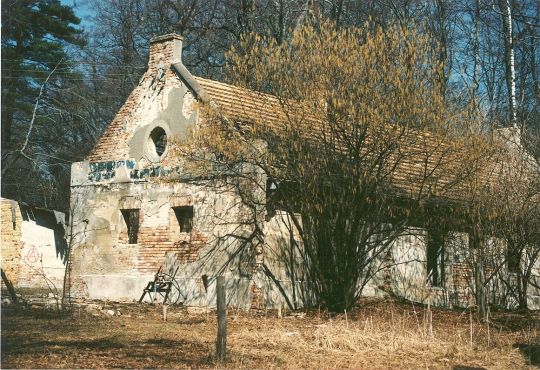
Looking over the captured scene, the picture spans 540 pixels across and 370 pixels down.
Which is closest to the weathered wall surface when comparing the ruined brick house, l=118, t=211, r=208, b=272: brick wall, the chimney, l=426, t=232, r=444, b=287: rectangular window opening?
the ruined brick house

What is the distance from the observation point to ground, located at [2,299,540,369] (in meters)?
10.2

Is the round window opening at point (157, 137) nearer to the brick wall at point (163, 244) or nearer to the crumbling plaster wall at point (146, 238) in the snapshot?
the crumbling plaster wall at point (146, 238)

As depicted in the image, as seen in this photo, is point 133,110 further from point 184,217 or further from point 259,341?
point 259,341

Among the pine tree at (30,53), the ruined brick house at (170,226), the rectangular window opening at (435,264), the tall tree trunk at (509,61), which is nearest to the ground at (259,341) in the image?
the ruined brick house at (170,226)

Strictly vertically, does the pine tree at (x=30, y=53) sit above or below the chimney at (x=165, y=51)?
above

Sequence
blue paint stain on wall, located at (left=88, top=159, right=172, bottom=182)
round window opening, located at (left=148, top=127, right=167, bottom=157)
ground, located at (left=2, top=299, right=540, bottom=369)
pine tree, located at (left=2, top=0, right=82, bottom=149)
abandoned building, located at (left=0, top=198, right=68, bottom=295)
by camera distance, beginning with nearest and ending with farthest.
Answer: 1. ground, located at (left=2, top=299, right=540, bottom=369)
2. blue paint stain on wall, located at (left=88, top=159, right=172, bottom=182)
3. round window opening, located at (left=148, top=127, right=167, bottom=157)
4. abandoned building, located at (left=0, top=198, right=68, bottom=295)
5. pine tree, located at (left=2, top=0, right=82, bottom=149)

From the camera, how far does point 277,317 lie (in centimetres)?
1656

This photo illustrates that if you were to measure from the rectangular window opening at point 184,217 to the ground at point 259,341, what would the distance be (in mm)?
3352

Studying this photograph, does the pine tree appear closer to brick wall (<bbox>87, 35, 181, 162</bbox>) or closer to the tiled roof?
brick wall (<bbox>87, 35, 181, 162</bbox>)

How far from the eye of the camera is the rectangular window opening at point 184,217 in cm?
1994

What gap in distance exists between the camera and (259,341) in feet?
40.1

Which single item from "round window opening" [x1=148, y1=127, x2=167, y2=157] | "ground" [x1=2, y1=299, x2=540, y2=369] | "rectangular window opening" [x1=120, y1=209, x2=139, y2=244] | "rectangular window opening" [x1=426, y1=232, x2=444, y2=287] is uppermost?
"round window opening" [x1=148, y1=127, x2=167, y2=157]

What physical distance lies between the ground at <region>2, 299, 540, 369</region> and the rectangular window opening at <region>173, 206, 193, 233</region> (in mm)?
3352

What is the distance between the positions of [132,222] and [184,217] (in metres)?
1.90
